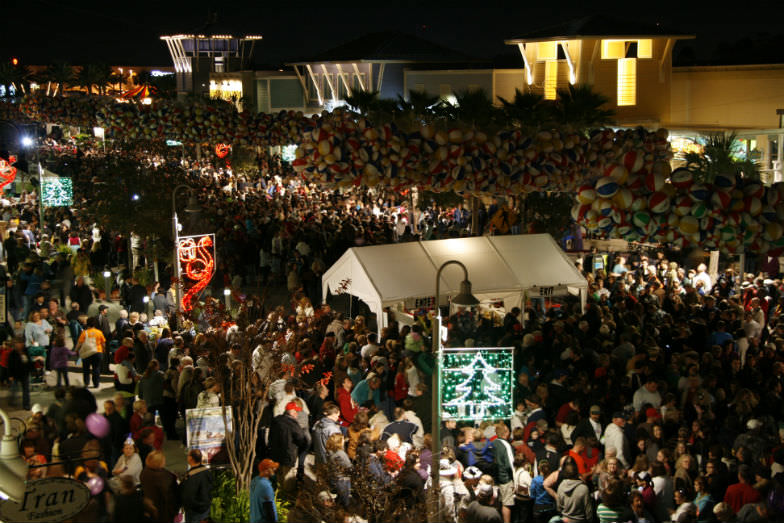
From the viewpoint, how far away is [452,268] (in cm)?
1534

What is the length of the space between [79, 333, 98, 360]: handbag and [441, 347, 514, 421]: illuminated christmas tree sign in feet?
19.9

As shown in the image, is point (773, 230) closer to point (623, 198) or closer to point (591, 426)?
point (623, 198)

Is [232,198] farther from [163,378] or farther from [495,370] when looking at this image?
[495,370]

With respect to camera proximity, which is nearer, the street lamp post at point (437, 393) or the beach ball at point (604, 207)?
the street lamp post at point (437, 393)

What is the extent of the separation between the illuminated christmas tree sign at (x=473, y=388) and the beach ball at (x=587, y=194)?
6.49 ft

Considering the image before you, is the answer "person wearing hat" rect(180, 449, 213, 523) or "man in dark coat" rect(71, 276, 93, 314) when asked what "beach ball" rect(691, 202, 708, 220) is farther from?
"man in dark coat" rect(71, 276, 93, 314)

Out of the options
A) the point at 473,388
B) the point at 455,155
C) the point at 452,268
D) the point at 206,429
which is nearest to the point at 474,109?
the point at 452,268

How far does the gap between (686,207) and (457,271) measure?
6.78 metres

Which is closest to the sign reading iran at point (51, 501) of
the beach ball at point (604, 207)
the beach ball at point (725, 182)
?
the beach ball at point (604, 207)

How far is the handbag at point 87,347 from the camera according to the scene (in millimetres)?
13438

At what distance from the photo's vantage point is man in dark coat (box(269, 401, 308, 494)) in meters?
9.70

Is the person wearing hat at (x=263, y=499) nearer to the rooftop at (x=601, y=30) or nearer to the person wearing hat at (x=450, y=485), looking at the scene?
the person wearing hat at (x=450, y=485)

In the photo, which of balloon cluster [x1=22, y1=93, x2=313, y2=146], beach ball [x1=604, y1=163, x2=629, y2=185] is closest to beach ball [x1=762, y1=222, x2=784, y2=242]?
beach ball [x1=604, y1=163, x2=629, y2=185]

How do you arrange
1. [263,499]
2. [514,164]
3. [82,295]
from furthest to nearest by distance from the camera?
[82,295]
[514,164]
[263,499]
